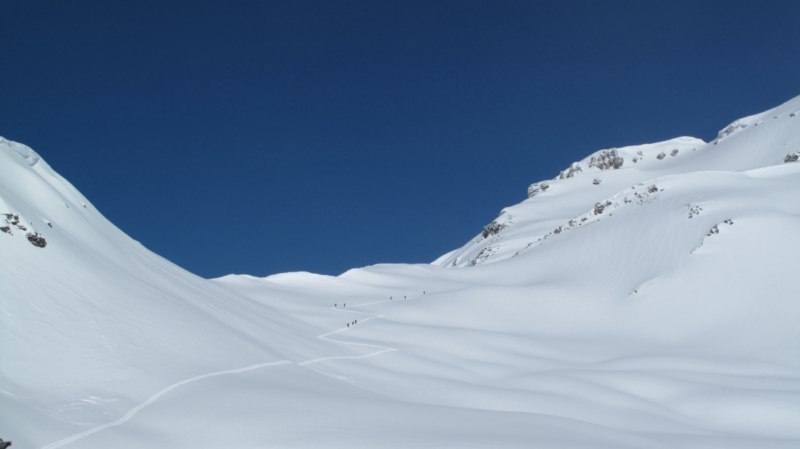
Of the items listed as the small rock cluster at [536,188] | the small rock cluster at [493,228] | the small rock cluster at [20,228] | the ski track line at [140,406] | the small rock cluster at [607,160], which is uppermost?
the small rock cluster at [607,160]

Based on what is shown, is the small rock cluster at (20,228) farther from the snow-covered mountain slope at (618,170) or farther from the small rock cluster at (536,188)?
the small rock cluster at (536,188)

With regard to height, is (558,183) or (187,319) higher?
(558,183)

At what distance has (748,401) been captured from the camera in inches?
533

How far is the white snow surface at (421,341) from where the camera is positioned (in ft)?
29.6

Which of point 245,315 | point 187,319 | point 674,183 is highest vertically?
point 674,183

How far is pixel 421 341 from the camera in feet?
62.5

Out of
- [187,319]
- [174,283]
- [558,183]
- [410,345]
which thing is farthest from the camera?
[558,183]

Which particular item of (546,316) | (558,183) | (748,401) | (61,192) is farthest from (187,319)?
(558,183)

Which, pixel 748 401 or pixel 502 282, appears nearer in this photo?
pixel 748 401

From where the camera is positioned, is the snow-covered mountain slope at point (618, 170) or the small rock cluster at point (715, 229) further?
the snow-covered mountain slope at point (618, 170)

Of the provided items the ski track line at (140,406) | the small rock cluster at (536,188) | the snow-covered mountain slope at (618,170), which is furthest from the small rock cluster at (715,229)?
the small rock cluster at (536,188)

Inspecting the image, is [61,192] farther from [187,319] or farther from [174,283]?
[187,319]

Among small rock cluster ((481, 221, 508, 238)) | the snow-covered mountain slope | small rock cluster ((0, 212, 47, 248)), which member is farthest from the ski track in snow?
small rock cluster ((481, 221, 508, 238))

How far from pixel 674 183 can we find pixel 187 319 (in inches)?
1178
